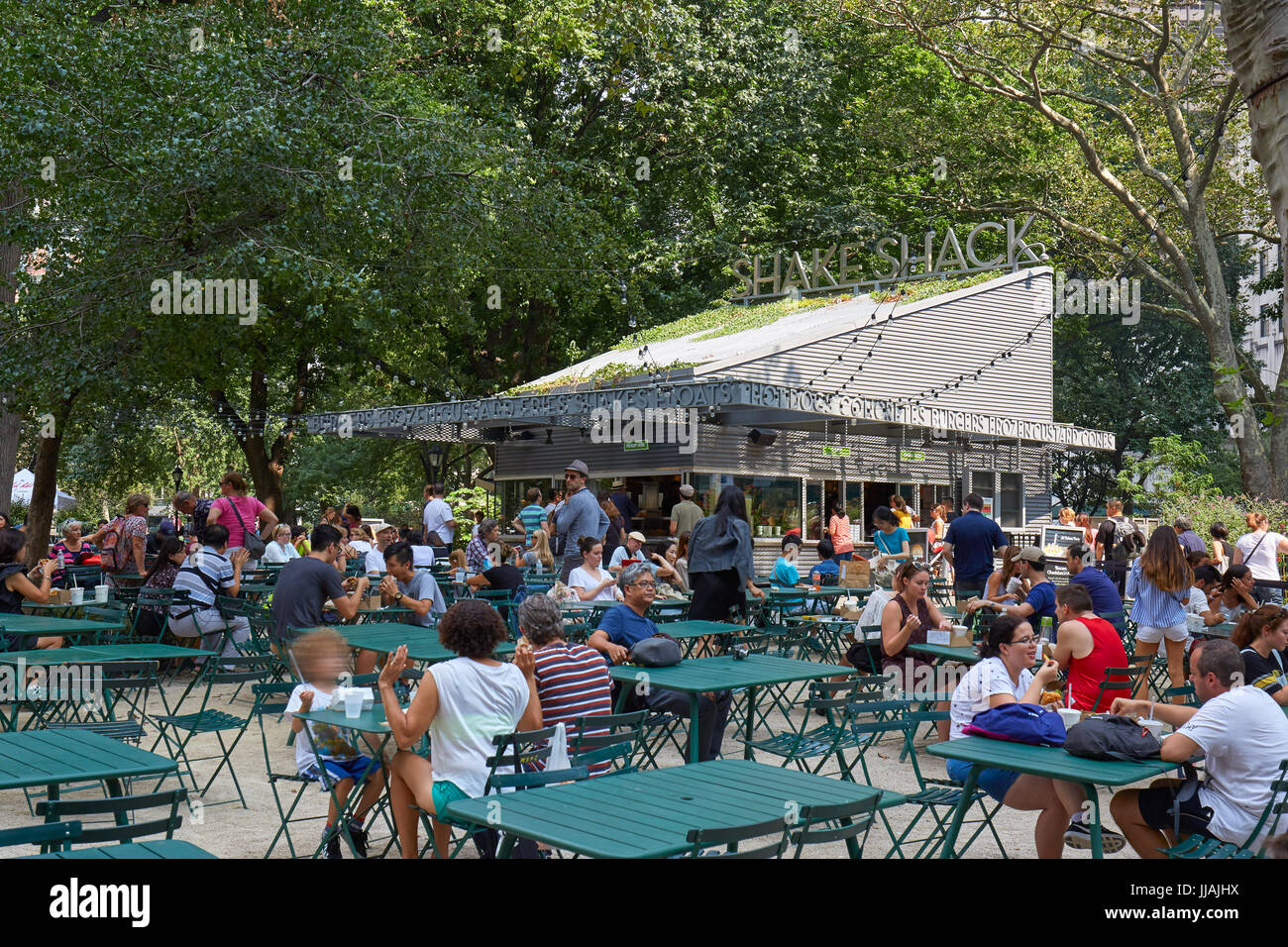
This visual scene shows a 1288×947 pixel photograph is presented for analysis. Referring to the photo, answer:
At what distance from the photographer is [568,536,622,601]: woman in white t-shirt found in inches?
412

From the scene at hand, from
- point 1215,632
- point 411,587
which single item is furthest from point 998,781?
point 411,587

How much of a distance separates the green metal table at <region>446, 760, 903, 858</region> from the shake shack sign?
20822 millimetres

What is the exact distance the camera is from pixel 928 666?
348 inches

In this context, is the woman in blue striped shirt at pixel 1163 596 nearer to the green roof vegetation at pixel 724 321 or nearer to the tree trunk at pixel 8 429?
the green roof vegetation at pixel 724 321

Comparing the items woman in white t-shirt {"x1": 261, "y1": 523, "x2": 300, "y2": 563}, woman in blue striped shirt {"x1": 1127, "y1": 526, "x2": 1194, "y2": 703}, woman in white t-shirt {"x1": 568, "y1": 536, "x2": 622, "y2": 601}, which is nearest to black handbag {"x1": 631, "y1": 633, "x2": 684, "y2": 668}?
woman in white t-shirt {"x1": 568, "y1": 536, "x2": 622, "y2": 601}

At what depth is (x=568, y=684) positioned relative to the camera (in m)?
5.83

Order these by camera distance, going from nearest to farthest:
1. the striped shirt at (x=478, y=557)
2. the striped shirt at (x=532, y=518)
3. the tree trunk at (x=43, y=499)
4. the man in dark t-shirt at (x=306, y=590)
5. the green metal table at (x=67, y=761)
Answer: the green metal table at (x=67, y=761) < the man in dark t-shirt at (x=306, y=590) < the striped shirt at (x=478, y=557) < the striped shirt at (x=532, y=518) < the tree trunk at (x=43, y=499)

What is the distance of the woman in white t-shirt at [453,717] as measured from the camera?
4.95 meters

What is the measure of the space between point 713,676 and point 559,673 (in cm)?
132

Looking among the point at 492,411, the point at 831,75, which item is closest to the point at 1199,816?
the point at 492,411

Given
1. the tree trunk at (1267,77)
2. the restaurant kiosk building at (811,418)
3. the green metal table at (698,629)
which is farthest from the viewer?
the restaurant kiosk building at (811,418)

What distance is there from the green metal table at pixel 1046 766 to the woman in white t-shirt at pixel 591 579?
5448mm

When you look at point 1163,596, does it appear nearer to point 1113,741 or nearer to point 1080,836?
point 1080,836

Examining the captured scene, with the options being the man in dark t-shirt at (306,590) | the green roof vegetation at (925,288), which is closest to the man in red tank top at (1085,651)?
the man in dark t-shirt at (306,590)
